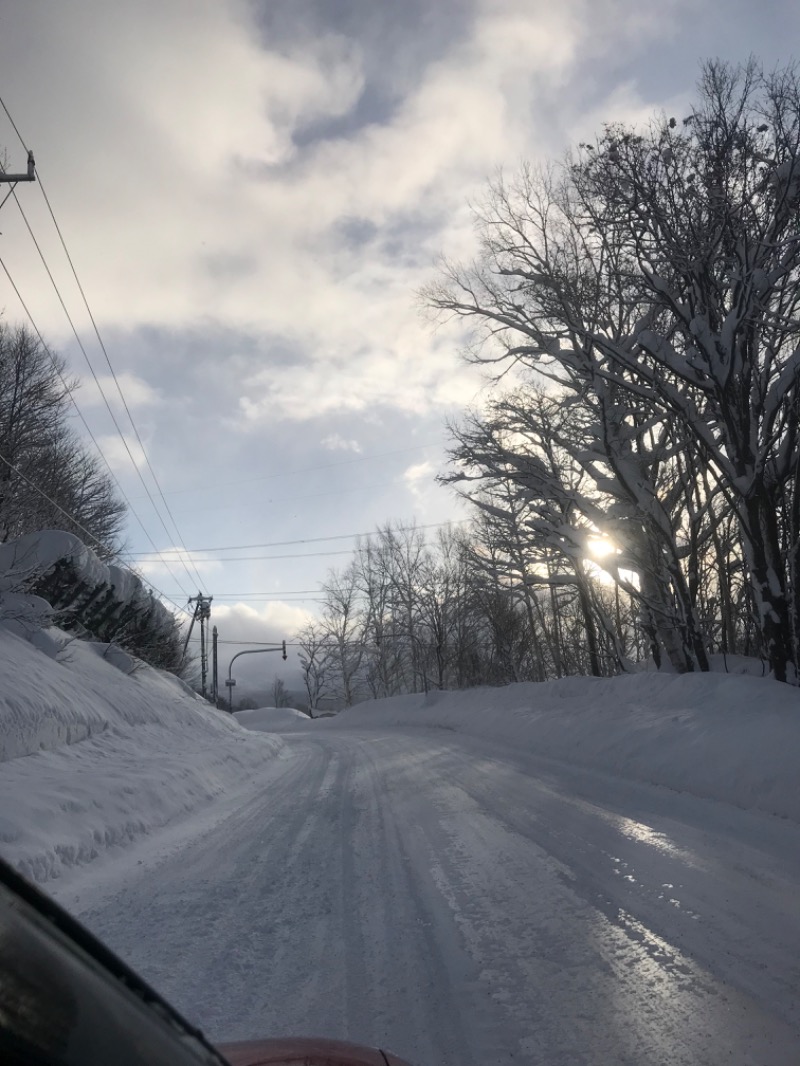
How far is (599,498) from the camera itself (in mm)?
19828

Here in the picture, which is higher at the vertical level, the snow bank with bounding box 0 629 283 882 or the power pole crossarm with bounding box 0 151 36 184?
the power pole crossarm with bounding box 0 151 36 184

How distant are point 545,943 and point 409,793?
5792 mm

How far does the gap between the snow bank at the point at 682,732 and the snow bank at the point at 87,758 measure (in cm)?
585

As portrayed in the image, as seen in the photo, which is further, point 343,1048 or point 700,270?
point 700,270

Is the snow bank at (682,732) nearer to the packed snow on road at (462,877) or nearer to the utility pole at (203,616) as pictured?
the packed snow on road at (462,877)

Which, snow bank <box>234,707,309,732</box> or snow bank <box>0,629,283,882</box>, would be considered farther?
snow bank <box>234,707,309,732</box>

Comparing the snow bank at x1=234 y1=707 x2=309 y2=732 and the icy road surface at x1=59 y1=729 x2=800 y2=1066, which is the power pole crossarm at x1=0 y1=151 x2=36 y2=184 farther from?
the snow bank at x1=234 y1=707 x2=309 y2=732

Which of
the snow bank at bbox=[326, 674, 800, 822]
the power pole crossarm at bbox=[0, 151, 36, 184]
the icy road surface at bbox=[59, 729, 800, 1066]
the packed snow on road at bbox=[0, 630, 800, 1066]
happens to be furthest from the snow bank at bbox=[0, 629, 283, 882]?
the power pole crossarm at bbox=[0, 151, 36, 184]

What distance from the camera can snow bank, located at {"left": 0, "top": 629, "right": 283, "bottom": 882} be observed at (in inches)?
261

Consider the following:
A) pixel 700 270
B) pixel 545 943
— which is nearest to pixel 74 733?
pixel 545 943

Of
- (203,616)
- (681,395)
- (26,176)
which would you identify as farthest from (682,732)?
(203,616)

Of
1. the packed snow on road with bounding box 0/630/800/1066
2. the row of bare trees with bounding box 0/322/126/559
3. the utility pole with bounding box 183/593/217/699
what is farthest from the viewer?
the utility pole with bounding box 183/593/217/699

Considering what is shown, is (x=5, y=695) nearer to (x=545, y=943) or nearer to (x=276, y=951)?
(x=276, y=951)

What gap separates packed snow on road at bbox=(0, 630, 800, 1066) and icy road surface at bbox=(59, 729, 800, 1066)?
0.02 meters
